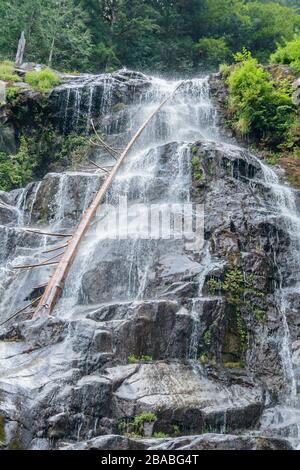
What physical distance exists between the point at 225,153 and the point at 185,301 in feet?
17.6

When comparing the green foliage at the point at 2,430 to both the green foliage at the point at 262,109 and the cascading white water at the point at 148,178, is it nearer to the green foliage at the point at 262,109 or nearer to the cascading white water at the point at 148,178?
the cascading white water at the point at 148,178

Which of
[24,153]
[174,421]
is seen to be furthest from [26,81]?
[174,421]

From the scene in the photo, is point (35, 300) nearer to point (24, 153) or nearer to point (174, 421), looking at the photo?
point (174, 421)

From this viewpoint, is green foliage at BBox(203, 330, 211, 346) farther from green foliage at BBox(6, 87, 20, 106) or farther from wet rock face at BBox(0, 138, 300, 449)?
green foliage at BBox(6, 87, 20, 106)

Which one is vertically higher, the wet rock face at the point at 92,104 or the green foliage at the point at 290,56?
the green foliage at the point at 290,56

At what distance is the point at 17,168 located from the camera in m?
17.9

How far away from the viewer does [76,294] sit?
11.0m

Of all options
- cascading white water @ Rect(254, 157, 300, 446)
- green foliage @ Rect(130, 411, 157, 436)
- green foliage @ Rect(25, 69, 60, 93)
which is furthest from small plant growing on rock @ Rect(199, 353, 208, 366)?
green foliage @ Rect(25, 69, 60, 93)

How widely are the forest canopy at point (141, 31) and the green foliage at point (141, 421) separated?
65.0 ft

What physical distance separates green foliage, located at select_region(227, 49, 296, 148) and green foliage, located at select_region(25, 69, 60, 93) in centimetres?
642

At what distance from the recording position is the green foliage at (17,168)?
17688 millimetres

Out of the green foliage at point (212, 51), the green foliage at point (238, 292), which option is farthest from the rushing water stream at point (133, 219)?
the green foliage at point (212, 51)

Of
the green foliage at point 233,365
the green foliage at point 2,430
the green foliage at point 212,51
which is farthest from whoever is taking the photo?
the green foliage at point 212,51

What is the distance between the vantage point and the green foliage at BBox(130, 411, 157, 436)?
7.81 meters
